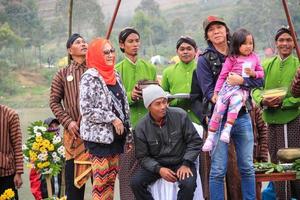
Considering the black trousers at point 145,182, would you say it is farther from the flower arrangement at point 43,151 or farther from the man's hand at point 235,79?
the flower arrangement at point 43,151

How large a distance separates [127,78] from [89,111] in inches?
47.3

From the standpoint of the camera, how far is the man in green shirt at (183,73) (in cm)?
642

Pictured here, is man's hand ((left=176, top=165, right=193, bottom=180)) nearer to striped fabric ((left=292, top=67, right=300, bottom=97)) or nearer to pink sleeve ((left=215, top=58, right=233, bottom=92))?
Result: pink sleeve ((left=215, top=58, right=233, bottom=92))

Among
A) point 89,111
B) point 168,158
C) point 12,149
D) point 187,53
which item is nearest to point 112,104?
point 89,111

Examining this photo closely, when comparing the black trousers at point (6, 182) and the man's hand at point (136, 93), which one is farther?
the man's hand at point (136, 93)

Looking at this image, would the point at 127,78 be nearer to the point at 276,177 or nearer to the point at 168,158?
the point at 168,158

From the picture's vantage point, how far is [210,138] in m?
5.27

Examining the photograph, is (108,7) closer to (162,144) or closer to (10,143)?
(10,143)

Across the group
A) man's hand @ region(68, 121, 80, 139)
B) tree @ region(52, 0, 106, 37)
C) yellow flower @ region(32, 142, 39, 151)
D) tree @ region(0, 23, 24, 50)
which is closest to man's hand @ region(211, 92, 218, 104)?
man's hand @ region(68, 121, 80, 139)

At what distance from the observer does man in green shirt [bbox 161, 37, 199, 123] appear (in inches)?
253

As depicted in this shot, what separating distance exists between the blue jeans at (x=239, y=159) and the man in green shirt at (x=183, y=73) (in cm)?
111

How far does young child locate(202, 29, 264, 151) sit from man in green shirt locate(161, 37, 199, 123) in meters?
1.12

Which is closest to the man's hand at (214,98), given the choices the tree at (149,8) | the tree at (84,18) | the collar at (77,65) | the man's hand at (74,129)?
the man's hand at (74,129)

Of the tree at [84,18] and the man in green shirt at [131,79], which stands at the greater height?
the tree at [84,18]
